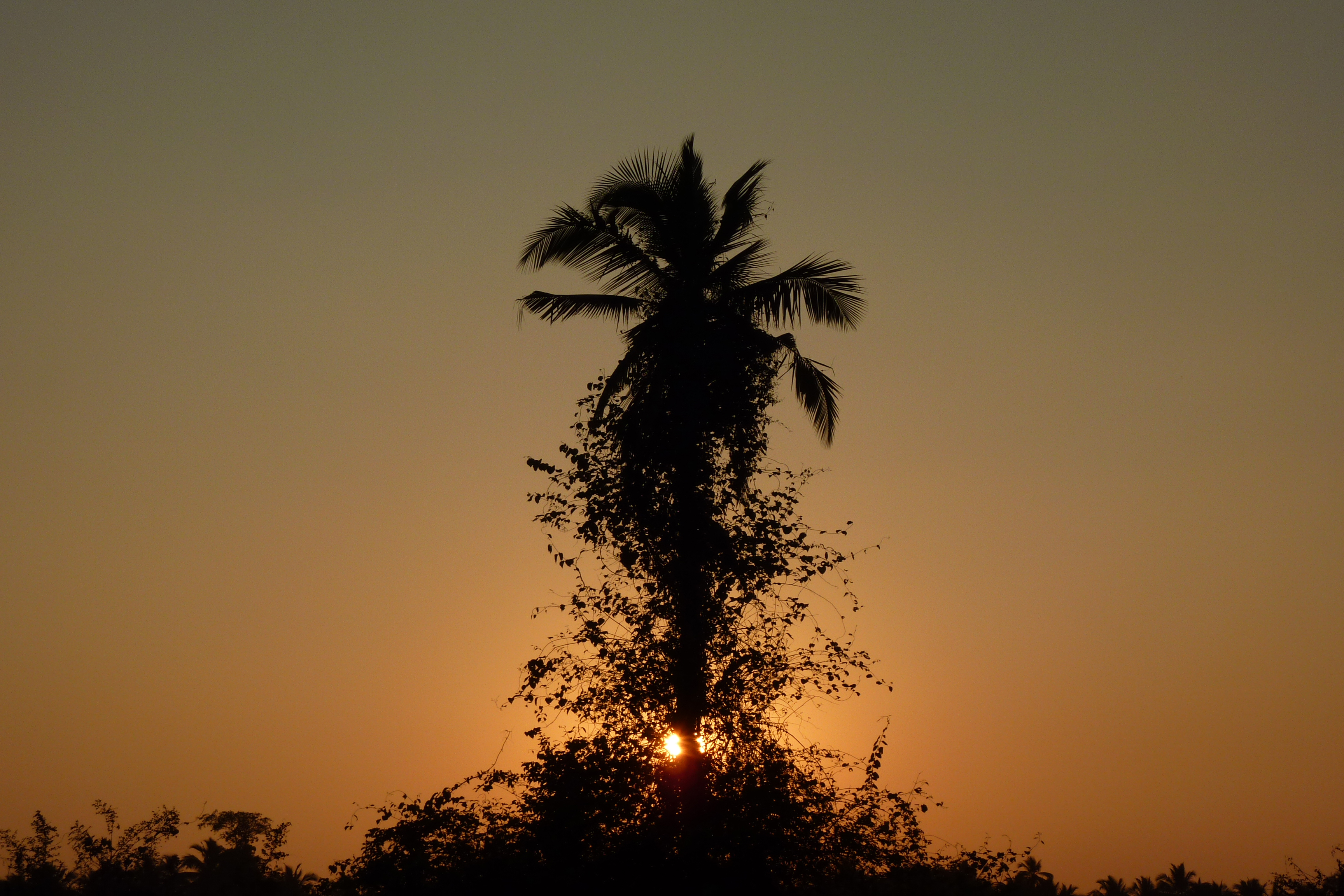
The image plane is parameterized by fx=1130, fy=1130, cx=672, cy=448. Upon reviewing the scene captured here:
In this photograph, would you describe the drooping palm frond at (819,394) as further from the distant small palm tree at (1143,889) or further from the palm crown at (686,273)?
the distant small palm tree at (1143,889)

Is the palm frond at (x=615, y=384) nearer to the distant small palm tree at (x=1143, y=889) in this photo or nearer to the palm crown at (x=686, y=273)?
Result: the palm crown at (x=686, y=273)

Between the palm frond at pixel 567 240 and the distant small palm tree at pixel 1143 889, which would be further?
the distant small palm tree at pixel 1143 889

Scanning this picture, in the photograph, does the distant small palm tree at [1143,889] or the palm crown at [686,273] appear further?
the distant small palm tree at [1143,889]

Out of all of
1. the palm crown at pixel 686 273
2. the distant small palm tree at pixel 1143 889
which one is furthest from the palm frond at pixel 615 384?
the distant small palm tree at pixel 1143 889

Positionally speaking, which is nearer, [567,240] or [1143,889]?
[567,240]

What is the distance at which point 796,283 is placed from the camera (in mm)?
21062

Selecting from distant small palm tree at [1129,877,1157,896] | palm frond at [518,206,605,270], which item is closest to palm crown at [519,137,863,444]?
palm frond at [518,206,605,270]

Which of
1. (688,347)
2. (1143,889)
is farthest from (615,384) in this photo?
(1143,889)

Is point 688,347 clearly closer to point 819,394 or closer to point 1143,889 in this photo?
point 819,394

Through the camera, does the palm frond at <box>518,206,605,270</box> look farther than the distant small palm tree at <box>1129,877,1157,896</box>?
No

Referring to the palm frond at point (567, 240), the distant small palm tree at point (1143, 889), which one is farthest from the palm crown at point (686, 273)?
the distant small palm tree at point (1143, 889)

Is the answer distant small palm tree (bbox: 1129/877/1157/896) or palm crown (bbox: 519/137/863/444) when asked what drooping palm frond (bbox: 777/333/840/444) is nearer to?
palm crown (bbox: 519/137/863/444)

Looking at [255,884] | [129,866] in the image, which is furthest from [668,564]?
[255,884]

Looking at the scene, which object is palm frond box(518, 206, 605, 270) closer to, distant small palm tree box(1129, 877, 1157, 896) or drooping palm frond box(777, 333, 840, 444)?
drooping palm frond box(777, 333, 840, 444)
